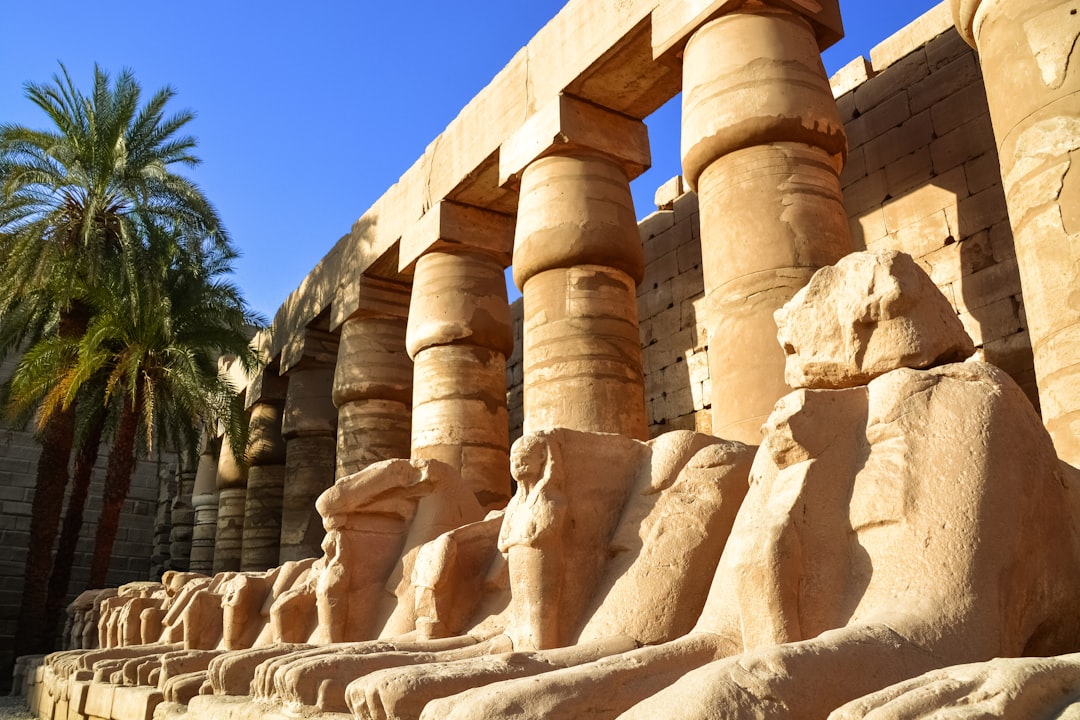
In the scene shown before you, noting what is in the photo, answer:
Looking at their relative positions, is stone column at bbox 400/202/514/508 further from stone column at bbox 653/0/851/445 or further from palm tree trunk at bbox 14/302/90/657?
palm tree trunk at bbox 14/302/90/657

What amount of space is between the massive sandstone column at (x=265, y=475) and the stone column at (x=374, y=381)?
12.6 feet

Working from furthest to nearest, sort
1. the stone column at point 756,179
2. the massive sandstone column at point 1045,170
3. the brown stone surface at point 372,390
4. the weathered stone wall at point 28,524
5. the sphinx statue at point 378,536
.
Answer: the weathered stone wall at point 28,524, the brown stone surface at point 372,390, the stone column at point 756,179, the sphinx statue at point 378,536, the massive sandstone column at point 1045,170

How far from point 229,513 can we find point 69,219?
5.30 metres

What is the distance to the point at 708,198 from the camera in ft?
19.6

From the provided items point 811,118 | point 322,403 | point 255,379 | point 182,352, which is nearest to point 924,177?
point 811,118

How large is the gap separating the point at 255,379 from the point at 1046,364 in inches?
501

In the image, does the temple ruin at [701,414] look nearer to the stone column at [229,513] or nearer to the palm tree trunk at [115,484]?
the palm tree trunk at [115,484]

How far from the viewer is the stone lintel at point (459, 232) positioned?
9.40 m

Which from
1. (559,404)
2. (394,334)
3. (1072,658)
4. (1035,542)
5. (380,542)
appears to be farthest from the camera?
(394,334)

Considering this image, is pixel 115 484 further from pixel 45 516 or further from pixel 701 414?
pixel 701 414

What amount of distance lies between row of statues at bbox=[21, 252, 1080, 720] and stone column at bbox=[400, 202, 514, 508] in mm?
4543

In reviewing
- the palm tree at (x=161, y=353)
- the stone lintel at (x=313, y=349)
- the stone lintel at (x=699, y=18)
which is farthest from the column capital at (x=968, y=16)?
the palm tree at (x=161, y=353)

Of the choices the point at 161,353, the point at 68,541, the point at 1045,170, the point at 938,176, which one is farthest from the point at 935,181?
the point at 68,541

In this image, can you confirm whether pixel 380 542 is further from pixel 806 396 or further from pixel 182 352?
pixel 182 352
